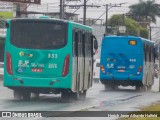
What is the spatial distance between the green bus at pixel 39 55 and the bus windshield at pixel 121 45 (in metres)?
12.6

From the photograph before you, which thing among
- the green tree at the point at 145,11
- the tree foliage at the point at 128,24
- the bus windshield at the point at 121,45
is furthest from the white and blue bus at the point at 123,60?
the green tree at the point at 145,11

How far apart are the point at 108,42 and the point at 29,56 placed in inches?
521

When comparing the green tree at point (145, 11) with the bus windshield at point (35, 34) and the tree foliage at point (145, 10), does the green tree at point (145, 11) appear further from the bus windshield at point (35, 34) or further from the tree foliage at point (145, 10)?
the bus windshield at point (35, 34)

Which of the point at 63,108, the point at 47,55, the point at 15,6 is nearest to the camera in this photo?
the point at 63,108

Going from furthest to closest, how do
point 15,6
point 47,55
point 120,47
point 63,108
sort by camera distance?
point 15,6 < point 120,47 < point 47,55 < point 63,108

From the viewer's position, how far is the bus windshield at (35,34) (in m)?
22.1

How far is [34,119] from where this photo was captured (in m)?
15.3

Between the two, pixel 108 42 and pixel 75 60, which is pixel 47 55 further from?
pixel 108 42

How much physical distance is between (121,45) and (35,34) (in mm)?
13038

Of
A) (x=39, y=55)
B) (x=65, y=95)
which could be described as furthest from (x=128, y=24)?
(x=39, y=55)

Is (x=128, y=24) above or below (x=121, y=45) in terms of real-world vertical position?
below

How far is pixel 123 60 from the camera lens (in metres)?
34.6

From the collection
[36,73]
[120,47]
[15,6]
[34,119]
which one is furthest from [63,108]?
[15,6]

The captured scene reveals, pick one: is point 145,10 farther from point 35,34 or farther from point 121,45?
point 35,34
